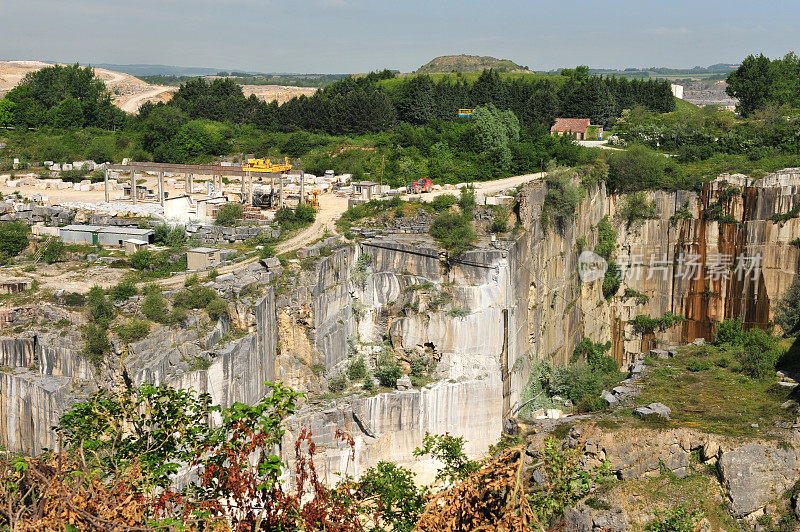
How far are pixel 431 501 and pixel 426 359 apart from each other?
1982 centimetres

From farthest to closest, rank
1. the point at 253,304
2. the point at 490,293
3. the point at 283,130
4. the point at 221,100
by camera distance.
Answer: the point at 221,100 < the point at 283,130 < the point at 490,293 < the point at 253,304

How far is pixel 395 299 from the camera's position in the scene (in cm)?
3172

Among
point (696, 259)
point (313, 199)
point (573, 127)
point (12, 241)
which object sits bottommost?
point (696, 259)

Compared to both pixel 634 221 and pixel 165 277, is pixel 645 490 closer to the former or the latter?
pixel 165 277

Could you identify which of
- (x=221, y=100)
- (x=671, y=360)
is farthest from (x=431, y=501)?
(x=221, y=100)

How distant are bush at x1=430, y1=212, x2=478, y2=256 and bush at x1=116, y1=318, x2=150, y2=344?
12282 millimetres

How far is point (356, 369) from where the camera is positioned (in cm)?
3002

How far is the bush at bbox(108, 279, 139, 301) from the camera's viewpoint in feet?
80.2

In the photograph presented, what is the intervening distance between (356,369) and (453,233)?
6235mm

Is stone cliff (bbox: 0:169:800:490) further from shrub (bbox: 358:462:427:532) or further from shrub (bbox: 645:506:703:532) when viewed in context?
shrub (bbox: 645:506:703:532)

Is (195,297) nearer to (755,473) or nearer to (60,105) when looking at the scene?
(755,473)

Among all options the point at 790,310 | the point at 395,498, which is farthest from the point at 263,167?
the point at 790,310

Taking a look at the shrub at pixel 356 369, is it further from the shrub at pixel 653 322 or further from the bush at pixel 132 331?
the shrub at pixel 653 322

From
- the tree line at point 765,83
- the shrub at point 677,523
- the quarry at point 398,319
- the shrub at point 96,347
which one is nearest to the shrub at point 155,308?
the quarry at point 398,319
